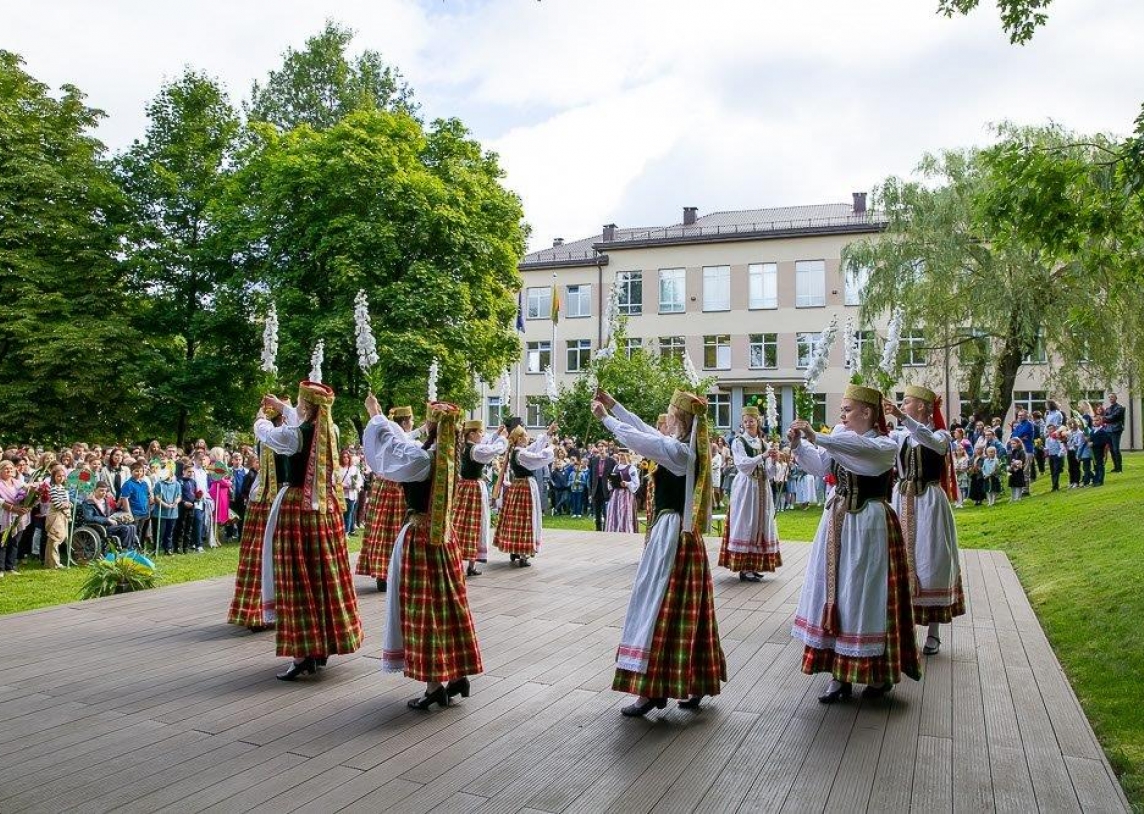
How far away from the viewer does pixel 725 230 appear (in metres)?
42.3

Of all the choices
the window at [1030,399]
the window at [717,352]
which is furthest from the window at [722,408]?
the window at [1030,399]

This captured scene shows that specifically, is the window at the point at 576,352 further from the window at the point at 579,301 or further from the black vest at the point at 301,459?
the black vest at the point at 301,459

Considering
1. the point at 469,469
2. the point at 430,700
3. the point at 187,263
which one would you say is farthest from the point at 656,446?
the point at 187,263

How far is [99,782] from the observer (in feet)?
14.7

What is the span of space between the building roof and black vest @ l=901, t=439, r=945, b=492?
3226 cm

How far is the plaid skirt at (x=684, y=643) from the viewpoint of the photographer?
5.43 m

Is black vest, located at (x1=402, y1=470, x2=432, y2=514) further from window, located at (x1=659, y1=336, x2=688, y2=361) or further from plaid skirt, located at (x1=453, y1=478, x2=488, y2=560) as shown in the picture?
window, located at (x1=659, y1=336, x2=688, y2=361)

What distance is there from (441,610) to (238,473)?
11.4m

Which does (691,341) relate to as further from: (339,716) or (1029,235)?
(339,716)

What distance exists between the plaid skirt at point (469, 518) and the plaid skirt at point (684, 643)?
5.41m

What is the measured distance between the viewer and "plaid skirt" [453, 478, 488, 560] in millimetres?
10711

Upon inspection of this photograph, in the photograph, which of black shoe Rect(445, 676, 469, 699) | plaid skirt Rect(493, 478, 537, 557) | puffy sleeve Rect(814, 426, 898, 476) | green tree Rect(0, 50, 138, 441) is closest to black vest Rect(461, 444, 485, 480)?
plaid skirt Rect(493, 478, 537, 557)

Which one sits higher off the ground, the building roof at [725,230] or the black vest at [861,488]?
the building roof at [725,230]

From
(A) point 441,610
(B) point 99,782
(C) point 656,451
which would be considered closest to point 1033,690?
(C) point 656,451
